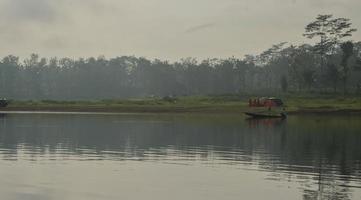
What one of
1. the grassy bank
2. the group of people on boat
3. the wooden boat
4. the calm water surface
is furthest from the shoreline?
the calm water surface

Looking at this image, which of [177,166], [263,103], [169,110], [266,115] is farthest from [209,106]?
[177,166]

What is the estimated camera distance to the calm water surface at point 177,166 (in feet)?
85.4

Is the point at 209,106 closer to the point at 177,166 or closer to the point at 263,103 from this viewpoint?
the point at 263,103

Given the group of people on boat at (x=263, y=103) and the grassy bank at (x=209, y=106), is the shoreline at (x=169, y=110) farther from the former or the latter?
the group of people on boat at (x=263, y=103)

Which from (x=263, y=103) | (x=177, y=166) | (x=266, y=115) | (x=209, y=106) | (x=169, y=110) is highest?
(x=263, y=103)

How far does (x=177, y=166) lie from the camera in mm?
35000

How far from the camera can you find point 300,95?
14575 centimetres

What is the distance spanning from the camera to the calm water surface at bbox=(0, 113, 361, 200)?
26016 millimetres

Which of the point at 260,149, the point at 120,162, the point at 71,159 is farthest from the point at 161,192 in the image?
the point at 260,149

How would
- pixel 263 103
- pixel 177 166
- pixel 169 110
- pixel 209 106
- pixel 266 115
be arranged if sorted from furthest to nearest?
pixel 209 106
pixel 169 110
pixel 263 103
pixel 266 115
pixel 177 166

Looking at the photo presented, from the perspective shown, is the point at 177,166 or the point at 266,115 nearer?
the point at 177,166

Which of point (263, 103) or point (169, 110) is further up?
point (263, 103)

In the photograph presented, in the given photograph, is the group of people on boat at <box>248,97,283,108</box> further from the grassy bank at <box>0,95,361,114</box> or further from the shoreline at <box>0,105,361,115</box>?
the grassy bank at <box>0,95,361,114</box>

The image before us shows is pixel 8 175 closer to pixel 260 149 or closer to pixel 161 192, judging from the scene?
pixel 161 192
